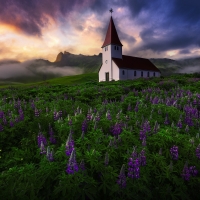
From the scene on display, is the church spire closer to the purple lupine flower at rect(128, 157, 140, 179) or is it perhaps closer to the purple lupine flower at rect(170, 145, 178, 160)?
the purple lupine flower at rect(170, 145, 178, 160)

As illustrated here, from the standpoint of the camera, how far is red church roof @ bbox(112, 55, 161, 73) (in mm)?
43059

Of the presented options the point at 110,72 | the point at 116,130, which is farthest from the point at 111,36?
the point at 116,130

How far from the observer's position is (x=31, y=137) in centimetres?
480

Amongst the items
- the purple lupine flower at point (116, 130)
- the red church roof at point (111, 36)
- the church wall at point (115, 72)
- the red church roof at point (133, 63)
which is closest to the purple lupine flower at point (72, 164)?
the purple lupine flower at point (116, 130)

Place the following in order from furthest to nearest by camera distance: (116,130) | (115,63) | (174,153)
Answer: (115,63) → (116,130) → (174,153)

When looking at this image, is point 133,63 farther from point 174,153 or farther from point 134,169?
point 134,169

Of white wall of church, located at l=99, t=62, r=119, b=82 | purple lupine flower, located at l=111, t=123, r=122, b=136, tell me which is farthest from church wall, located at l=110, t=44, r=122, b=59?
purple lupine flower, located at l=111, t=123, r=122, b=136

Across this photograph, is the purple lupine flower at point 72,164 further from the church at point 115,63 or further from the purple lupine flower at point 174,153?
the church at point 115,63

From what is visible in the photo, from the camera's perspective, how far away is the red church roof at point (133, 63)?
43059 millimetres

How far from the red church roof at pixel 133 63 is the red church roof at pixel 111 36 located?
4141 millimetres

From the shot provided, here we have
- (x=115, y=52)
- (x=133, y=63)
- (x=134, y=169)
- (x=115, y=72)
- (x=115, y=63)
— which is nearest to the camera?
(x=134, y=169)

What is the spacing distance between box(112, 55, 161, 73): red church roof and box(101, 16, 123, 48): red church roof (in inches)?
163

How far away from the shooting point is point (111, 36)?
4338 centimetres

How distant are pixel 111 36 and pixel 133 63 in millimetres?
8817
